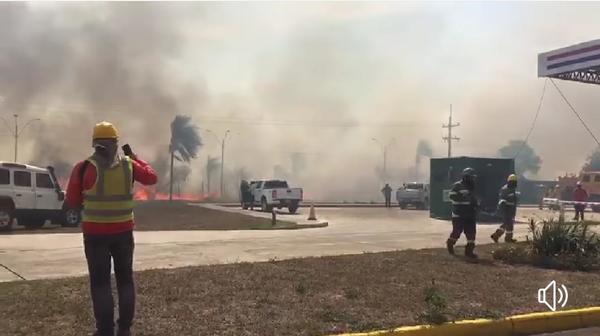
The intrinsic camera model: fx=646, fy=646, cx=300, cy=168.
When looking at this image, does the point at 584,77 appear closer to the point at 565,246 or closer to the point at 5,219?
the point at 565,246

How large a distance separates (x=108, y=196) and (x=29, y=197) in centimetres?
1352

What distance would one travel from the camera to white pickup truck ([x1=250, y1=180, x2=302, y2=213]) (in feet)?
92.6

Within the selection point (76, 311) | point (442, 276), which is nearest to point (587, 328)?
point (442, 276)

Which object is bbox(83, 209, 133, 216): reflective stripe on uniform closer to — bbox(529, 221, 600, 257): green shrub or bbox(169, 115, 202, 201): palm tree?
bbox(529, 221, 600, 257): green shrub

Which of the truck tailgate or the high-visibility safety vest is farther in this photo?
the truck tailgate

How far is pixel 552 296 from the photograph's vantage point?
7.20 meters

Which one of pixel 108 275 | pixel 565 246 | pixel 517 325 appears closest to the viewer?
pixel 108 275

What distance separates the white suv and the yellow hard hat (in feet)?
39.9

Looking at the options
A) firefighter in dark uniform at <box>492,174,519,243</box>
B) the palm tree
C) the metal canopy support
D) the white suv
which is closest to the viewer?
firefighter in dark uniform at <box>492,174,519,243</box>

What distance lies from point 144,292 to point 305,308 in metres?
1.64

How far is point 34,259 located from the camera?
9.91 meters

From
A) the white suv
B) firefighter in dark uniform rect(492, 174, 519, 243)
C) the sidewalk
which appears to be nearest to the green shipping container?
firefighter in dark uniform rect(492, 174, 519, 243)

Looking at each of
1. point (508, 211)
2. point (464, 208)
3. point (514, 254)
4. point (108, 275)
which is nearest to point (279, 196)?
point (508, 211)

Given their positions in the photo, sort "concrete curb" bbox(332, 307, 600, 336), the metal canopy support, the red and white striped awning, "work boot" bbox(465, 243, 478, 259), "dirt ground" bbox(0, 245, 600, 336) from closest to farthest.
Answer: "dirt ground" bbox(0, 245, 600, 336) < "concrete curb" bbox(332, 307, 600, 336) < "work boot" bbox(465, 243, 478, 259) < the red and white striped awning < the metal canopy support
